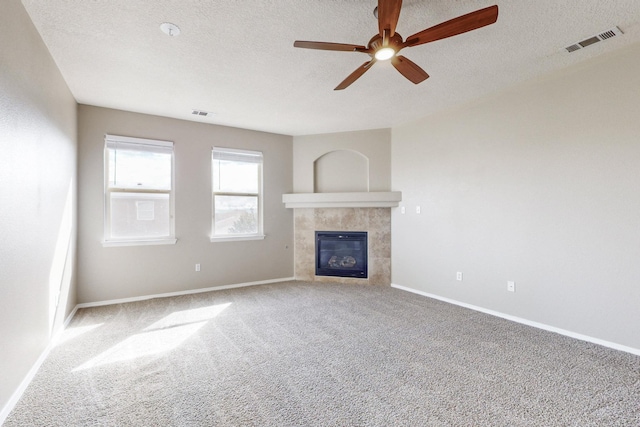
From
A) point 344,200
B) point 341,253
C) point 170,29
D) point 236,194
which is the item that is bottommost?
point 341,253

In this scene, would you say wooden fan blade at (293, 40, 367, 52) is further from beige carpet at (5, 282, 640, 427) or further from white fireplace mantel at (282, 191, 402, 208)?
white fireplace mantel at (282, 191, 402, 208)

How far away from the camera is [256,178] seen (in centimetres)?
517

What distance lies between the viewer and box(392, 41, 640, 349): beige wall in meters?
2.64

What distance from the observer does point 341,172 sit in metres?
5.35

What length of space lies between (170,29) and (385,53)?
5.30ft

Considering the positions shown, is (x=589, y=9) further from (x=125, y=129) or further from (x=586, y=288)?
(x=125, y=129)

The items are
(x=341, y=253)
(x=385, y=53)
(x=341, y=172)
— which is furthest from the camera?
(x=341, y=172)

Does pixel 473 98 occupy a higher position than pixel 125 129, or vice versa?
pixel 473 98

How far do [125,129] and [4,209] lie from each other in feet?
8.81

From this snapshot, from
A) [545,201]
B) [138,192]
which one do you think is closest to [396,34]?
[545,201]

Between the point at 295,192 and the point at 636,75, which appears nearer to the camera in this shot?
the point at 636,75

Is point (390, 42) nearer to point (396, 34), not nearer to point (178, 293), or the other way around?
point (396, 34)

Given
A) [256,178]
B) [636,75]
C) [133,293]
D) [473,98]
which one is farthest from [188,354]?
[636,75]

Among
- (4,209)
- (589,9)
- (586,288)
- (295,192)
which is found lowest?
(586,288)
